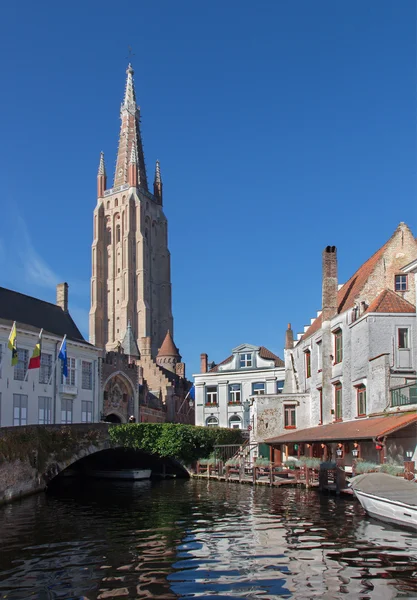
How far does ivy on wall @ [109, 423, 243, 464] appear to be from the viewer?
41312 mm

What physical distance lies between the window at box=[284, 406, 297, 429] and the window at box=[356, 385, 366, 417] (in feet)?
31.4

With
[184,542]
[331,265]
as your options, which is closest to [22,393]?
[331,265]

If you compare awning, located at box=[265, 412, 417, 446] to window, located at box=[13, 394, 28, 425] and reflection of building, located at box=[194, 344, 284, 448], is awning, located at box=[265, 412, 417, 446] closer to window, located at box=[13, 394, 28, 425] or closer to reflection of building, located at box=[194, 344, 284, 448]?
window, located at box=[13, 394, 28, 425]

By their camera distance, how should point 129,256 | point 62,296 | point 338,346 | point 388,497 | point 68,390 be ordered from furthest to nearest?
point 129,256 → point 62,296 → point 68,390 → point 338,346 → point 388,497

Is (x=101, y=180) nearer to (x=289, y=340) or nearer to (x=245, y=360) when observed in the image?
(x=245, y=360)

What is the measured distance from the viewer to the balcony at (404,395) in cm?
2761

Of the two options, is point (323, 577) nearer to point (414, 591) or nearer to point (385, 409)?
point (414, 591)

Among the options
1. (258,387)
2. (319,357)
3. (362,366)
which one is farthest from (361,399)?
(258,387)

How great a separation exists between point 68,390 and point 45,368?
8.78 feet

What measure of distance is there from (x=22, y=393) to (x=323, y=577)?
31.9 meters

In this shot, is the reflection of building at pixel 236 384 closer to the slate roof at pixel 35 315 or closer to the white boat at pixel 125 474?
the white boat at pixel 125 474

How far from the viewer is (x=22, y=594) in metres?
13.0

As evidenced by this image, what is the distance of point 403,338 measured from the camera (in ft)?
106

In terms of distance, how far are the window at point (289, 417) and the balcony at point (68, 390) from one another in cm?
1491
